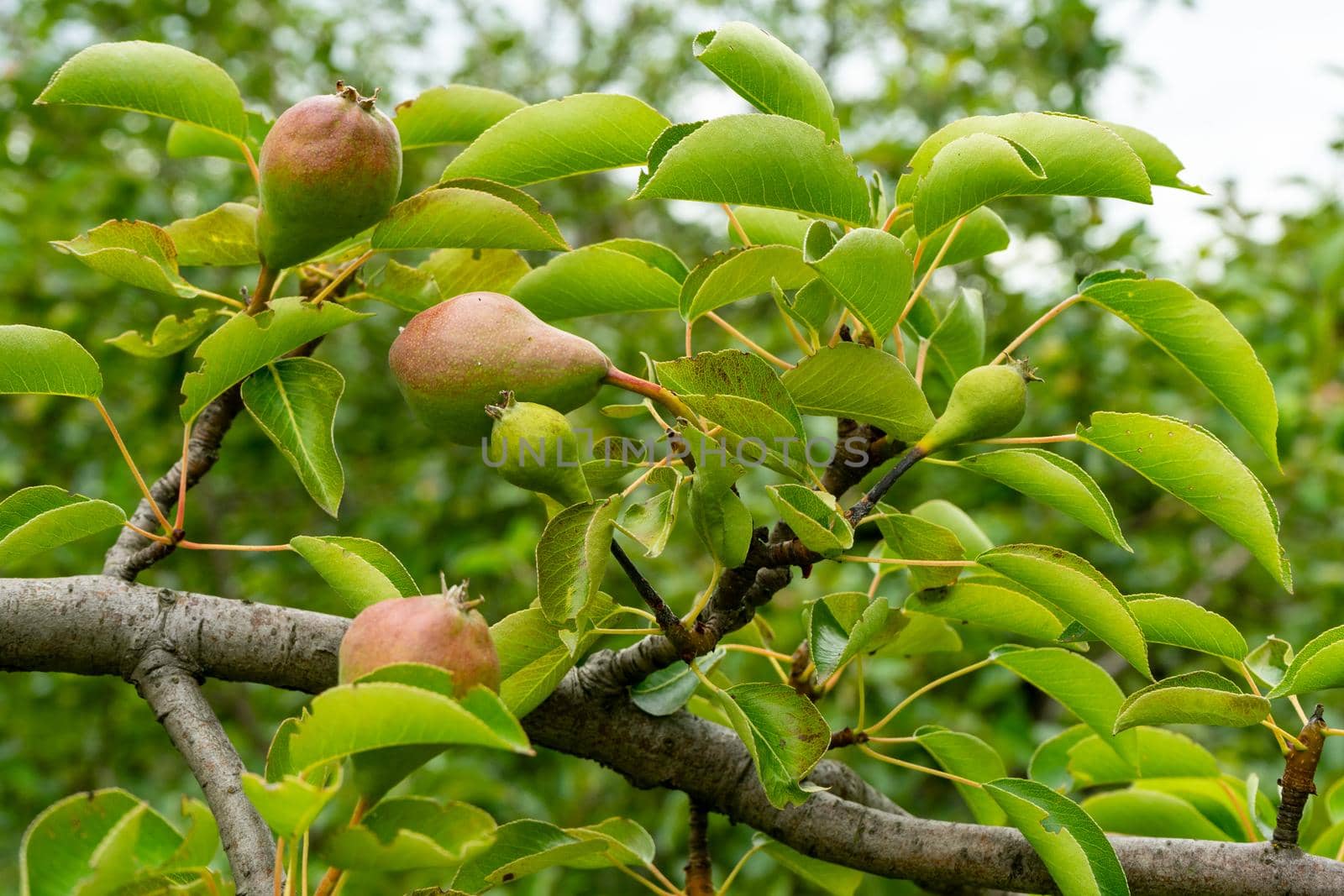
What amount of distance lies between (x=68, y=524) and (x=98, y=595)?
105 mm

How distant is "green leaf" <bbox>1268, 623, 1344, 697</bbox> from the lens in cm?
81

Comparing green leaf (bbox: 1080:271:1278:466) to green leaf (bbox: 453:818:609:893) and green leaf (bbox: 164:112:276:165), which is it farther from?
green leaf (bbox: 164:112:276:165)

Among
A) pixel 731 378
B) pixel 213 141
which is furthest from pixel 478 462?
pixel 731 378

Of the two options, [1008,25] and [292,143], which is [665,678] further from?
[1008,25]

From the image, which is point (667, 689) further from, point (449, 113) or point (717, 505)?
point (449, 113)

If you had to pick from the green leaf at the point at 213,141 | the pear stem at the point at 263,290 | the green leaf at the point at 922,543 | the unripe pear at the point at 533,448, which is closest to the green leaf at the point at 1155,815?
the green leaf at the point at 922,543

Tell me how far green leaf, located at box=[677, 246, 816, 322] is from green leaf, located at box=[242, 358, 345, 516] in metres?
0.29

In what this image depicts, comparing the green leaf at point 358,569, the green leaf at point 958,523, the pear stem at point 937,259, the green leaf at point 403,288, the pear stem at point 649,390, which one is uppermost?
the pear stem at point 937,259

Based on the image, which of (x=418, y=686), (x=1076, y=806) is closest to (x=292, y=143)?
(x=418, y=686)

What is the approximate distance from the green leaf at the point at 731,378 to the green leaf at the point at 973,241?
285mm

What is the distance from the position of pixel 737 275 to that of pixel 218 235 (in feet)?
1.55

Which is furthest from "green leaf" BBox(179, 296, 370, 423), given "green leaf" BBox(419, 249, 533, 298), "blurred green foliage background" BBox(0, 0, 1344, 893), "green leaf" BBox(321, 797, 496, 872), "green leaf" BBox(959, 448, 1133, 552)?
"blurred green foliage background" BBox(0, 0, 1344, 893)

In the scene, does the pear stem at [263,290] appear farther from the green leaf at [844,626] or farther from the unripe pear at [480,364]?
the green leaf at [844,626]

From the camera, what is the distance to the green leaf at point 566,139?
85 cm
